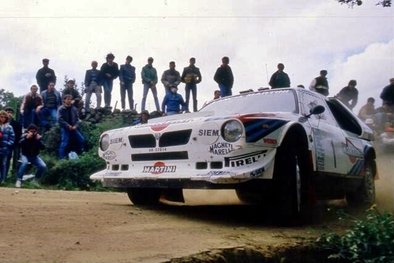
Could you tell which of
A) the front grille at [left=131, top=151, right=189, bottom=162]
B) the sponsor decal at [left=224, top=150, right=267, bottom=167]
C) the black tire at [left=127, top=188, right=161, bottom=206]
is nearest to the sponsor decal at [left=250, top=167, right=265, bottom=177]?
the sponsor decal at [left=224, top=150, right=267, bottom=167]

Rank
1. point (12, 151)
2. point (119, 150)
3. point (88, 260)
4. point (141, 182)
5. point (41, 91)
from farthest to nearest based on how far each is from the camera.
→ point (41, 91) → point (12, 151) → point (119, 150) → point (141, 182) → point (88, 260)

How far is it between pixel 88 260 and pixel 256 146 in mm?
2215

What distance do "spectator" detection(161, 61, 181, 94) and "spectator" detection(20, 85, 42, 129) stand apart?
11.2 ft

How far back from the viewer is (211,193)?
7.44 m

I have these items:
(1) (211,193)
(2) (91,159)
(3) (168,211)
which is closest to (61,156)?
(2) (91,159)

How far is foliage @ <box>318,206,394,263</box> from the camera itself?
15.0 feet

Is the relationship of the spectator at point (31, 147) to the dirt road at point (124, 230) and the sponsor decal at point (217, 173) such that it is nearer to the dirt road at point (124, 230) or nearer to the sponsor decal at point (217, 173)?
the dirt road at point (124, 230)

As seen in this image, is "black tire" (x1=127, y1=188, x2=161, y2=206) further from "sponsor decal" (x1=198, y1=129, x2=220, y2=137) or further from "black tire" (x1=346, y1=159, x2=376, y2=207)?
"black tire" (x1=346, y1=159, x2=376, y2=207)

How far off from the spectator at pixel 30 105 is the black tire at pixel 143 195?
6141 mm

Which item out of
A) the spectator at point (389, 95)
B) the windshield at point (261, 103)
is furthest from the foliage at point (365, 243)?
the spectator at point (389, 95)

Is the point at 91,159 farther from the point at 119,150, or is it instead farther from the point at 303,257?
the point at 303,257

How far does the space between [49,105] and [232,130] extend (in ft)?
26.4

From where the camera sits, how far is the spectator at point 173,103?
44.5 feet

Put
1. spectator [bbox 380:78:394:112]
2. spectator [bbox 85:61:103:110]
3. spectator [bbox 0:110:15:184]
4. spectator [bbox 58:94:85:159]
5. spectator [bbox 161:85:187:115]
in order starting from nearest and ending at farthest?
spectator [bbox 0:110:15:184]
spectator [bbox 58:94:85:159]
spectator [bbox 85:61:103:110]
spectator [bbox 161:85:187:115]
spectator [bbox 380:78:394:112]
